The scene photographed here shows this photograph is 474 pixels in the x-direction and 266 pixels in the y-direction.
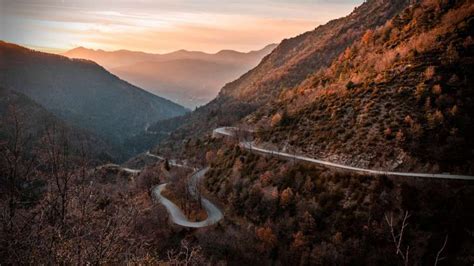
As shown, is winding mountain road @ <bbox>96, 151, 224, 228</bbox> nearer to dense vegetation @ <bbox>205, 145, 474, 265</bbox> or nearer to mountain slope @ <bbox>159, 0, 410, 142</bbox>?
dense vegetation @ <bbox>205, 145, 474, 265</bbox>

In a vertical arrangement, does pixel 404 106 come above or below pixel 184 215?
above

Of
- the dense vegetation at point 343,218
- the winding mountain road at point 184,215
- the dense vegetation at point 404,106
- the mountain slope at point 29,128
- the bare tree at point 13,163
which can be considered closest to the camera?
the bare tree at point 13,163

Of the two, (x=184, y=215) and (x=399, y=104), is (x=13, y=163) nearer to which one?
(x=184, y=215)

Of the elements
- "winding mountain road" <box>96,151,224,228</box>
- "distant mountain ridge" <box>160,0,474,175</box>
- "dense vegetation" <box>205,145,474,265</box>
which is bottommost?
"winding mountain road" <box>96,151,224,228</box>

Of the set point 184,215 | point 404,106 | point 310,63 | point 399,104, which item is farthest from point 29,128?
point 310,63

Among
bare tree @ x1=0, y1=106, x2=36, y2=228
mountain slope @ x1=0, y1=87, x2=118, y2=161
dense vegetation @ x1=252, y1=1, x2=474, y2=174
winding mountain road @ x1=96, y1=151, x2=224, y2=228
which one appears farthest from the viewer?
winding mountain road @ x1=96, y1=151, x2=224, y2=228

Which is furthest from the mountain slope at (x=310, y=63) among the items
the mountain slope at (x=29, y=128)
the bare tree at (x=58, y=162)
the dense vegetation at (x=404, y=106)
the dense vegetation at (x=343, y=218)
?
the bare tree at (x=58, y=162)

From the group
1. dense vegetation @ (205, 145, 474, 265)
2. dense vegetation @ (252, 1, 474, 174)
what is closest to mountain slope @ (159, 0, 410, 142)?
dense vegetation @ (252, 1, 474, 174)

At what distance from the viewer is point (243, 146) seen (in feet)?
→ 168

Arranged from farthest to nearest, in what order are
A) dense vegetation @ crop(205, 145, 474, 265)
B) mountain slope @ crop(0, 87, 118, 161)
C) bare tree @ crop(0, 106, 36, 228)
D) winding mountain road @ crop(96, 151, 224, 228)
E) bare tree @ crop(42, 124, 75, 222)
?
winding mountain road @ crop(96, 151, 224, 228) < dense vegetation @ crop(205, 145, 474, 265) < mountain slope @ crop(0, 87, 118, 161) < bare tree @ crop(0, 106, 36, 228) < bare tree @ crop(42, 124, 75, 222)

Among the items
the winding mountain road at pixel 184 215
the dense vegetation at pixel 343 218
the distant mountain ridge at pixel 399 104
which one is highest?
the distant mountain ridge at pixel 399 104

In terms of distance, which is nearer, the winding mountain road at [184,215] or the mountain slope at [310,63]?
the winding mountain road at [184,215]

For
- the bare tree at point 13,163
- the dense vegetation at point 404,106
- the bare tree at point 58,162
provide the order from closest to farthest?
the bare tree at point 58,162
the bare tree at point 13,163
the dense vegetation at point 404,106

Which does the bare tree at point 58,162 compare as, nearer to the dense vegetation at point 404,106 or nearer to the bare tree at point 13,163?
the bare tree at point 13,163
